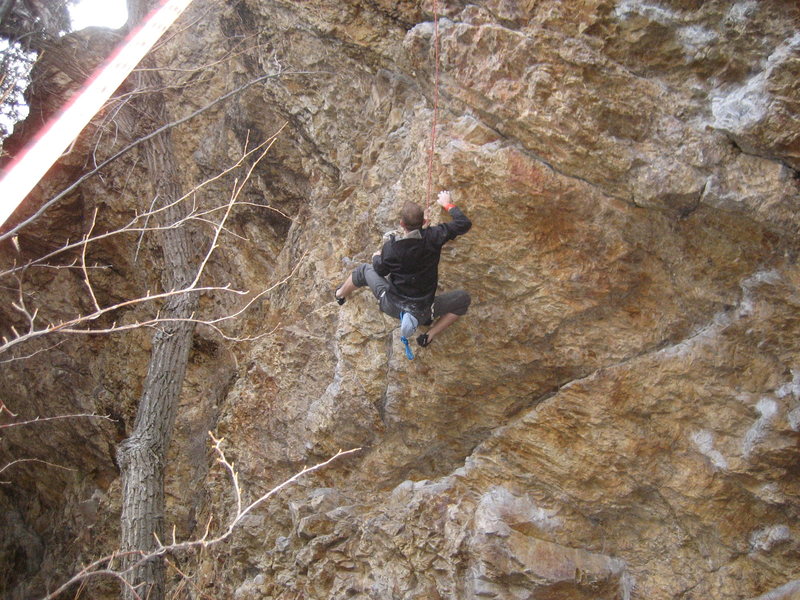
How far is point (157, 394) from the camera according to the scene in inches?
207

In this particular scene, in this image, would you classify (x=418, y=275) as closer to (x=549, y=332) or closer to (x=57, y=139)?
(x=549, y=332)

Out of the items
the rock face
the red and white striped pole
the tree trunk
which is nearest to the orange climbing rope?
the rock face

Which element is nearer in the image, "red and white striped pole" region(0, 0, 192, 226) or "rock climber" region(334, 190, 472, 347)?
"red and white striped pole" region(0, 0, 192, 226)

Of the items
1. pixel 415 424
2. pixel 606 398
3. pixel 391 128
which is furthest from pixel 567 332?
pixel 391 128

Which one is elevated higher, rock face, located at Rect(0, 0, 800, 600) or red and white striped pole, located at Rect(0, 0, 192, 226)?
red and white striped pole, located at Rect(0, 0, 192, 226)

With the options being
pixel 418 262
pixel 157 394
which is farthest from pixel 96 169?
pixel 418 262

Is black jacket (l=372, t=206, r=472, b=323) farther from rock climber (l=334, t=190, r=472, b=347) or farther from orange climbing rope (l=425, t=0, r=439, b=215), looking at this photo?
orange climbing rope (l=425, t=0, r=439, b=215)

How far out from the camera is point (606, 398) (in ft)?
14.0

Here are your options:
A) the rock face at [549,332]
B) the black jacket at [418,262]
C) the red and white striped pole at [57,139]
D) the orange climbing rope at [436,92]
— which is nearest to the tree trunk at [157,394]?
the rock face at [549,332]

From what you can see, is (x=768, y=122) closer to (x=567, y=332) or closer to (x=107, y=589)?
(x=567, y=332)

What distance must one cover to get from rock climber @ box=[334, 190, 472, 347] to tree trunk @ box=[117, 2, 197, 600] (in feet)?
7.04

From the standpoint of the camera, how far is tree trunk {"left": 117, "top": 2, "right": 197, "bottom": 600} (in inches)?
189

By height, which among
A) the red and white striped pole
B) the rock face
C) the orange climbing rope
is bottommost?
the rock face

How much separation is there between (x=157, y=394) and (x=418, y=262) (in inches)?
108
